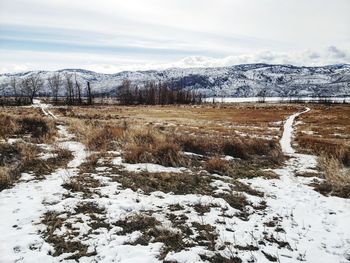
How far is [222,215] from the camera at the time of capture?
7.24m

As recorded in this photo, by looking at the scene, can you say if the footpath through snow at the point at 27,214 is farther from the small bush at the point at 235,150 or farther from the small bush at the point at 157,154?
the small bush at the point at 235,150

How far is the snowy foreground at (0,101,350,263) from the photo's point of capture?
5465 millimetres

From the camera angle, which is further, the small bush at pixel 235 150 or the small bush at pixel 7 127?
the small bush at pixel 7 127

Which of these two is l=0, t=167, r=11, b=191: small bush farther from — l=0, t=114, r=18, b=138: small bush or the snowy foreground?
l=0, t=114, r=18, b=138: small bush

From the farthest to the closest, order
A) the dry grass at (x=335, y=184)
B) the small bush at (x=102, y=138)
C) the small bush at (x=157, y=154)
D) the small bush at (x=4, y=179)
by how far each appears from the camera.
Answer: the small bush at (x=102, y=138) < the small bush at (x=157, y=154) < the dry grass at (x=335, y=184) < the small bush at (x=4, y=179)

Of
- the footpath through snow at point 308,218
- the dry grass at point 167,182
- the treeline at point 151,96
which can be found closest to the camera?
the footpath through snow at point 308,218

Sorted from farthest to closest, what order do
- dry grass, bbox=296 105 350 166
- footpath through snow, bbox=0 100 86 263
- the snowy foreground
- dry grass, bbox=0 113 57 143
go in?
dry grass, bbox=296 105 350 166 → dry grass, bbox=0 113 57 143 → the snowy foreground → footpath through snow, bbox=0 100 86 263

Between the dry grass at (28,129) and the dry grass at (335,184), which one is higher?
the dry grass at (28,129)

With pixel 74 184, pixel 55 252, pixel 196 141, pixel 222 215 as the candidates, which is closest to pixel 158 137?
pixel 196 141

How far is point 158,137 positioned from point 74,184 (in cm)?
632

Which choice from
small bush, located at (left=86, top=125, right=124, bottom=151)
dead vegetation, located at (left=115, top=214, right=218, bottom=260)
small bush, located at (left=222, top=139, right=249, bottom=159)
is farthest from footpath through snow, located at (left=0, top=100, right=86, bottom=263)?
small bush, located at (left=222, top=139, right=249, bottom=159)

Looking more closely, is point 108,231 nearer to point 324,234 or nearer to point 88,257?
point 88,257

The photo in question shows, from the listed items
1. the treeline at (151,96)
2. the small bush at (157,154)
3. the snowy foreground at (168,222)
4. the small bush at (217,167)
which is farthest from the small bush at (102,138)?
the treeline at (151,96)

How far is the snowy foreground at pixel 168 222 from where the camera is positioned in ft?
17.9
